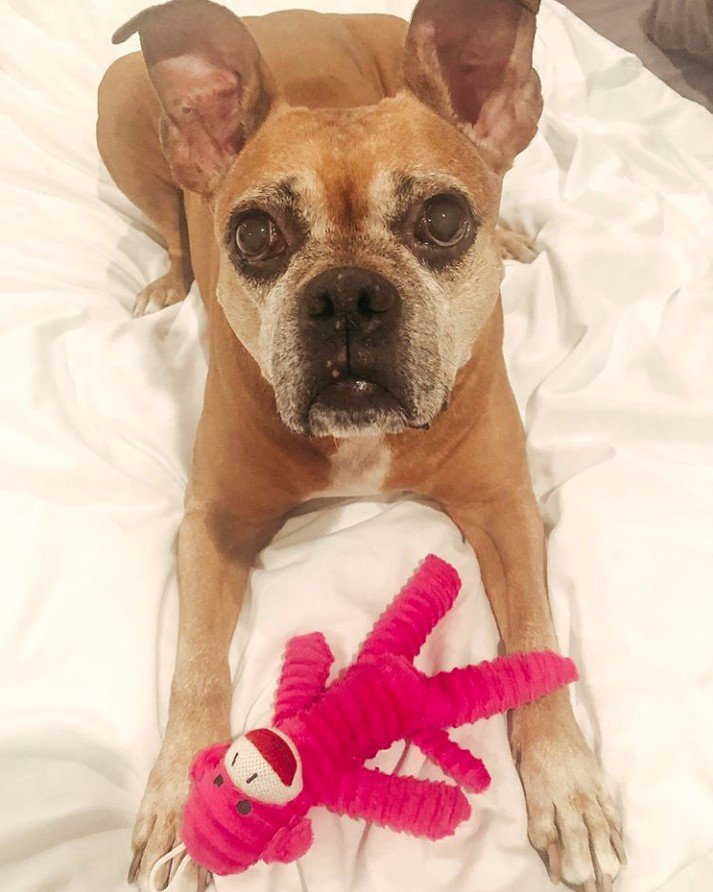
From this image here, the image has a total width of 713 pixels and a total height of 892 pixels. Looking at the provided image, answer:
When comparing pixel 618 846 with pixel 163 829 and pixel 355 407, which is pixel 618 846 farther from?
pixel 355 407

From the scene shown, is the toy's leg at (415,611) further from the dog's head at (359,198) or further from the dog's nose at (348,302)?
the dog's nose at (348,302)

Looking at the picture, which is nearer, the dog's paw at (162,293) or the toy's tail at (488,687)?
the toy's tail at (488,687)

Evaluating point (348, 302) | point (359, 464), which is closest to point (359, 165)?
point (348, 302)

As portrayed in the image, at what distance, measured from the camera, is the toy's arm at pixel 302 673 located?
5.00ft

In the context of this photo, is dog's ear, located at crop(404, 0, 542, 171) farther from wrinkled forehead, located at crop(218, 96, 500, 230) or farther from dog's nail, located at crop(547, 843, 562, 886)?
dog's nail, located at crop(547, 843, 562, 886)

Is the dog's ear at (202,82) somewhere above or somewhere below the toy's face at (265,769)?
above

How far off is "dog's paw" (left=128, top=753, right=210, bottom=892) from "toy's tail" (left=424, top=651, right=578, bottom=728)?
512 mm

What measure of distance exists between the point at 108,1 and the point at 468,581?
312cm

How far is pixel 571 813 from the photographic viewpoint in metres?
1.42

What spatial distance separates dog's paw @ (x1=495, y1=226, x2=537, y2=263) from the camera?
2732 mm

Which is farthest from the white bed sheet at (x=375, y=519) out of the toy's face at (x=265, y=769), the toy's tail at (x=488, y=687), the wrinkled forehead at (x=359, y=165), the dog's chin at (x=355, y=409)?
the wrinkled forehead at (x=359, y=165)

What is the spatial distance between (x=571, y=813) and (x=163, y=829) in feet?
2.58

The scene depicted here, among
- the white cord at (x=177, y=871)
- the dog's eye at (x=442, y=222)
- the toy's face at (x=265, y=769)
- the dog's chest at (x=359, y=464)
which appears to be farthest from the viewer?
the dog's chest at (x=359, y=464)

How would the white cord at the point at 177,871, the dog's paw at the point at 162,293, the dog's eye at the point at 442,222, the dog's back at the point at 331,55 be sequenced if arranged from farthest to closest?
the dog's paw at the point at 162,293
the dog's back at the point at 331,55
the dog's eye at the point at 442,222
the white cord at the point at 177,871
